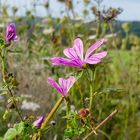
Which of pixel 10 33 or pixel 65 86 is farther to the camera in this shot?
pixel 10 33

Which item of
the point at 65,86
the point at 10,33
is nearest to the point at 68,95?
the point at 65,86


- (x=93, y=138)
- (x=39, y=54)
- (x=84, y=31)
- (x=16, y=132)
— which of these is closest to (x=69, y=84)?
(x=16, y=132)

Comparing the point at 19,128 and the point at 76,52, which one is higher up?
the point at 76,52

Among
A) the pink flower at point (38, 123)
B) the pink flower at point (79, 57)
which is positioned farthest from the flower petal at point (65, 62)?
the pink flower at point (38, 123)

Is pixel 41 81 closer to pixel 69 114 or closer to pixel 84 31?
pixel 84 31

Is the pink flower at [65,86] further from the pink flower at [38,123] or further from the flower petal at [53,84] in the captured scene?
the pink flower at [38,123]

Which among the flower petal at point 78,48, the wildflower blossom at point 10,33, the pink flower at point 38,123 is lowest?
the pink flower at point 38,123

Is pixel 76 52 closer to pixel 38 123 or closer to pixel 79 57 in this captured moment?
pixel 79 57

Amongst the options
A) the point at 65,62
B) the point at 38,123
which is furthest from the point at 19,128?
the point at 65,62

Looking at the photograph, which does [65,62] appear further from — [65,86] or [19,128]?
[19,128]
